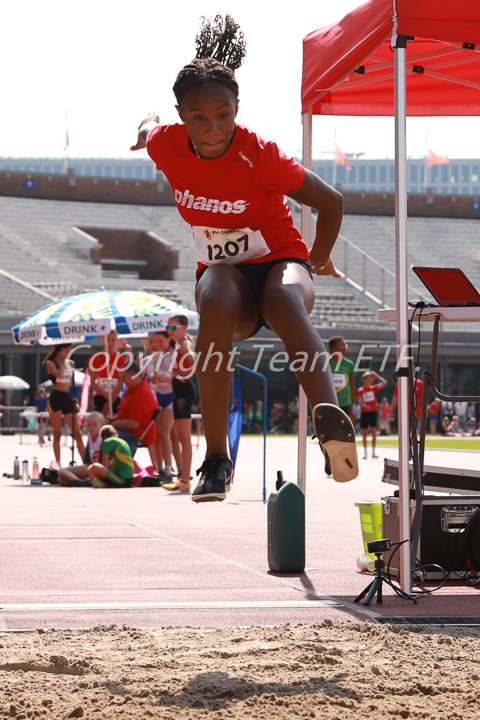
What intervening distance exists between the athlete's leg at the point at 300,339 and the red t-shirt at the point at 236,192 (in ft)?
1.01

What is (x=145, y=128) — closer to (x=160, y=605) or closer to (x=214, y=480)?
(x=214, y=480)

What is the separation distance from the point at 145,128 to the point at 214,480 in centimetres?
179

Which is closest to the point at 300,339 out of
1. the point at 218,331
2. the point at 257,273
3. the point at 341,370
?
the point at 218,331

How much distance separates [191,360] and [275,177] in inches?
284

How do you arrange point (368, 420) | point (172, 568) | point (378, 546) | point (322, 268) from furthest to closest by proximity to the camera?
point (368, 420) → point (172, 568) → point (378, 546) → point (322, 268)

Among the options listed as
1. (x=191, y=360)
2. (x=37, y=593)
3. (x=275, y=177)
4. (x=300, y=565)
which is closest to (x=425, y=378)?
(x=300, y=565)

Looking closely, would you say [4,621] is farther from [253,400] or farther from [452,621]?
[253,400]

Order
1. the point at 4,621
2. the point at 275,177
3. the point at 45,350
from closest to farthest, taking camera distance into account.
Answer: the point at 275,177, the point at 4,621, the point at 45,350

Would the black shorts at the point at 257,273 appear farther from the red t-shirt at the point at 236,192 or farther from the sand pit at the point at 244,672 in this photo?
the sand pit at the point at 244,672

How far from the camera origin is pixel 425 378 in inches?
220

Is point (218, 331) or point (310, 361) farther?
point (218, 331)

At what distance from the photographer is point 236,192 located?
4156 millimetres

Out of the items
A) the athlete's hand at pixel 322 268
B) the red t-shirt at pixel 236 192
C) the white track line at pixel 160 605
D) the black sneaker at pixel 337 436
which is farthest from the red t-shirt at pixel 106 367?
the black sneaker at pixel 337 436

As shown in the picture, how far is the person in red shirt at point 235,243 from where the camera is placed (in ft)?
12.9
